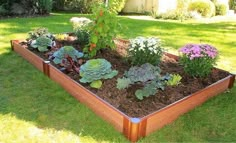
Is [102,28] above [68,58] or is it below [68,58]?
above

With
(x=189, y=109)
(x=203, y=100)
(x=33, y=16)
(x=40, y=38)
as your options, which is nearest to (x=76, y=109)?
(x=189, y=109)

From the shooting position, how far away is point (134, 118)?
2479 millimetres

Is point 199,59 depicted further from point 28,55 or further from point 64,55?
point 28,55

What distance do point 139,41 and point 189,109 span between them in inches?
43.8

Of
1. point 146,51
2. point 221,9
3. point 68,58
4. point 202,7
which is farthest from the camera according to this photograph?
point 221,9

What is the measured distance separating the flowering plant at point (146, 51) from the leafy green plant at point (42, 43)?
166 centimetres

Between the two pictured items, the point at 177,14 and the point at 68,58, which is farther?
the point at 177,14

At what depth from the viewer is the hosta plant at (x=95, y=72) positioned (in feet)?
10.3

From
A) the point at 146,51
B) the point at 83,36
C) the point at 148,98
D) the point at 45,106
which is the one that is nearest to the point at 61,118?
the point at 45,106

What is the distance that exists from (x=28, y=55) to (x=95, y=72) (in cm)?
179

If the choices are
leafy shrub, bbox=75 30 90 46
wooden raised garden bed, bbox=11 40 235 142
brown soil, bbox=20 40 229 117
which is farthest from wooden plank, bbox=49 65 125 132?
A: leafy shrub, bbox=75 30 90 46

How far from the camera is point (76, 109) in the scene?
304 centimetres

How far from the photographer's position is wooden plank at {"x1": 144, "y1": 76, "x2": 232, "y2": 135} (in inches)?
103

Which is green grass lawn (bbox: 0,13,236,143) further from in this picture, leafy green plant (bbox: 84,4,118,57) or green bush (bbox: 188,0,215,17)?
green bush (bbox: 188,0,215,17)
